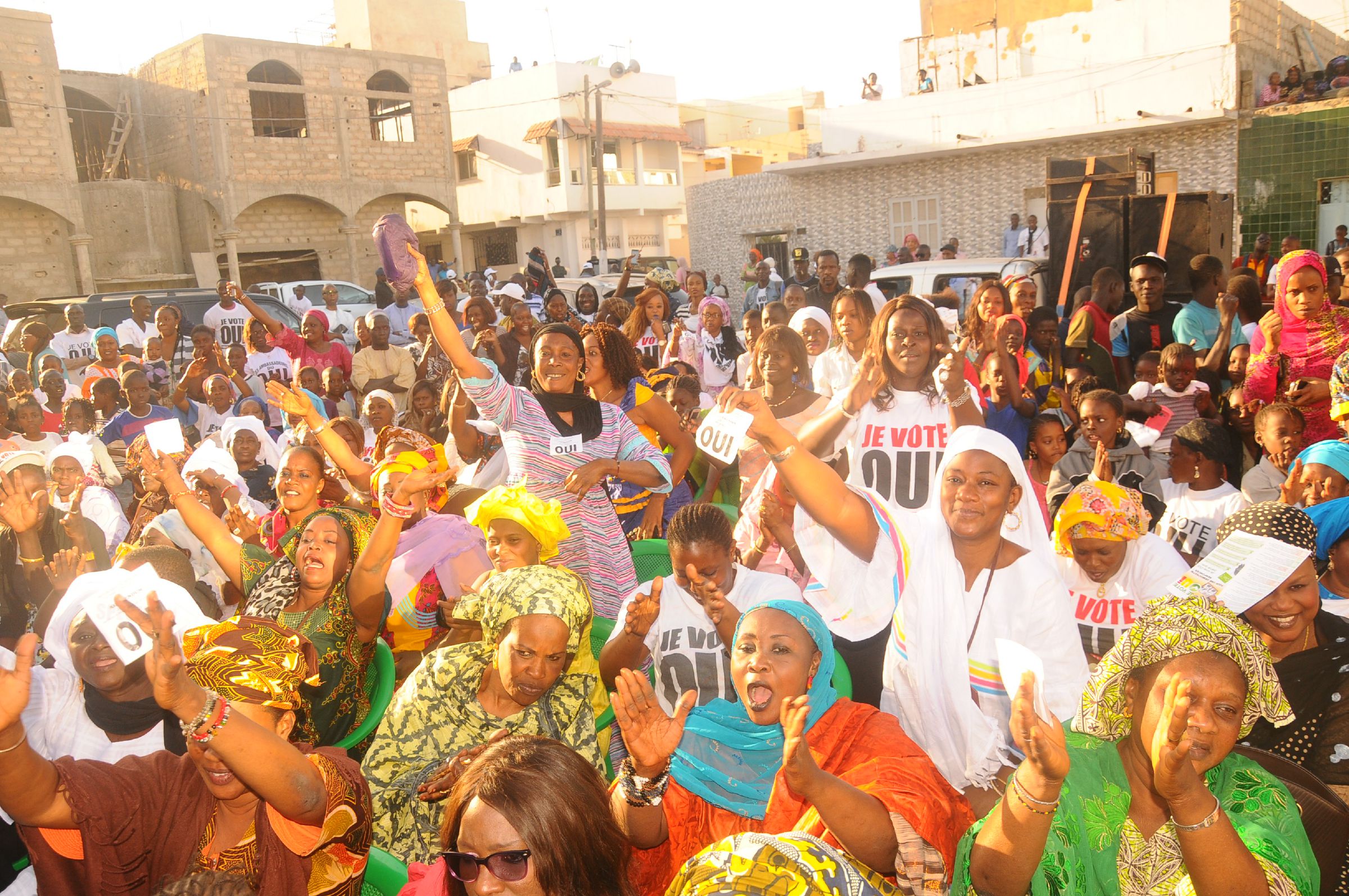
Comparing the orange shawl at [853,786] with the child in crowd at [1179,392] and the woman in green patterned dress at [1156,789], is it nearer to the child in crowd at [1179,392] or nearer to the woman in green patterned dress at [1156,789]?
the woman in green patterned dress at [1156,789]

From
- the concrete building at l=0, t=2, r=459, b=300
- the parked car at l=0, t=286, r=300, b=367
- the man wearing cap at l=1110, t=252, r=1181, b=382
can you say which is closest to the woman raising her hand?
the man wearing cap at l=1110, t=252, r=1181, b=382

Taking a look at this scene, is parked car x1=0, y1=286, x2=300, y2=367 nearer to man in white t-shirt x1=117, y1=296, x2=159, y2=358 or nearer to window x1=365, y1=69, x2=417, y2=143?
man in white t-shirt x1=117, y1=296, x2=159, y2=358

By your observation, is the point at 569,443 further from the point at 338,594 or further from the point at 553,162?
the point at 553,162

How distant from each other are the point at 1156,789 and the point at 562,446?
8.63 ft

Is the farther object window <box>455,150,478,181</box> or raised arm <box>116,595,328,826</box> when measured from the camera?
window <box>455,150,478,181</box>

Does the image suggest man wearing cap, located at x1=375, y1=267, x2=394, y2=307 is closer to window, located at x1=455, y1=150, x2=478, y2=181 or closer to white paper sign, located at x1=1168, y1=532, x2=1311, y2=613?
white paper sign, located at x1=1168, y1=532, x2=1311, y2=613

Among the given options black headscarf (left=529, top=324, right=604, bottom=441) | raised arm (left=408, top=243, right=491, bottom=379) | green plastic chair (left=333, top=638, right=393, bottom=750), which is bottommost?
green plastic chair (left=333, top=638, right=393, bottom=750)

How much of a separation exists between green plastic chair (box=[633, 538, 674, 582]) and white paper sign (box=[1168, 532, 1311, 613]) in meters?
2.15

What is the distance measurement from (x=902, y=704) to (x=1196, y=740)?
0.86 meters

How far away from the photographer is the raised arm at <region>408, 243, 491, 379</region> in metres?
3.79

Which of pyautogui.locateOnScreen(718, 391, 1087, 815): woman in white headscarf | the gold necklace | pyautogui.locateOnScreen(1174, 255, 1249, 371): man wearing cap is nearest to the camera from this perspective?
pyautogui.locateOnScreen(718, 391, 1087, 815): woman in white headscarf

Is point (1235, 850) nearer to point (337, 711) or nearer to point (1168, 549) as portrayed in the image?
point (1168, 549)

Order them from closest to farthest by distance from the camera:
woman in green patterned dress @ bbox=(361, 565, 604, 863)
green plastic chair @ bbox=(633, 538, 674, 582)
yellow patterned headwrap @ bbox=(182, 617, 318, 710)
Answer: yellow patterned headwrap @ bbox=(182, 617, 318, 710), woman in green patterned dress @ bbox=(361, 565, 604, 863), green plastic chair @ bbox=(633, 538, 674, 582)

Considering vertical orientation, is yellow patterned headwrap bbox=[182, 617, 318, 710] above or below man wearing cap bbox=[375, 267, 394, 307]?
below
